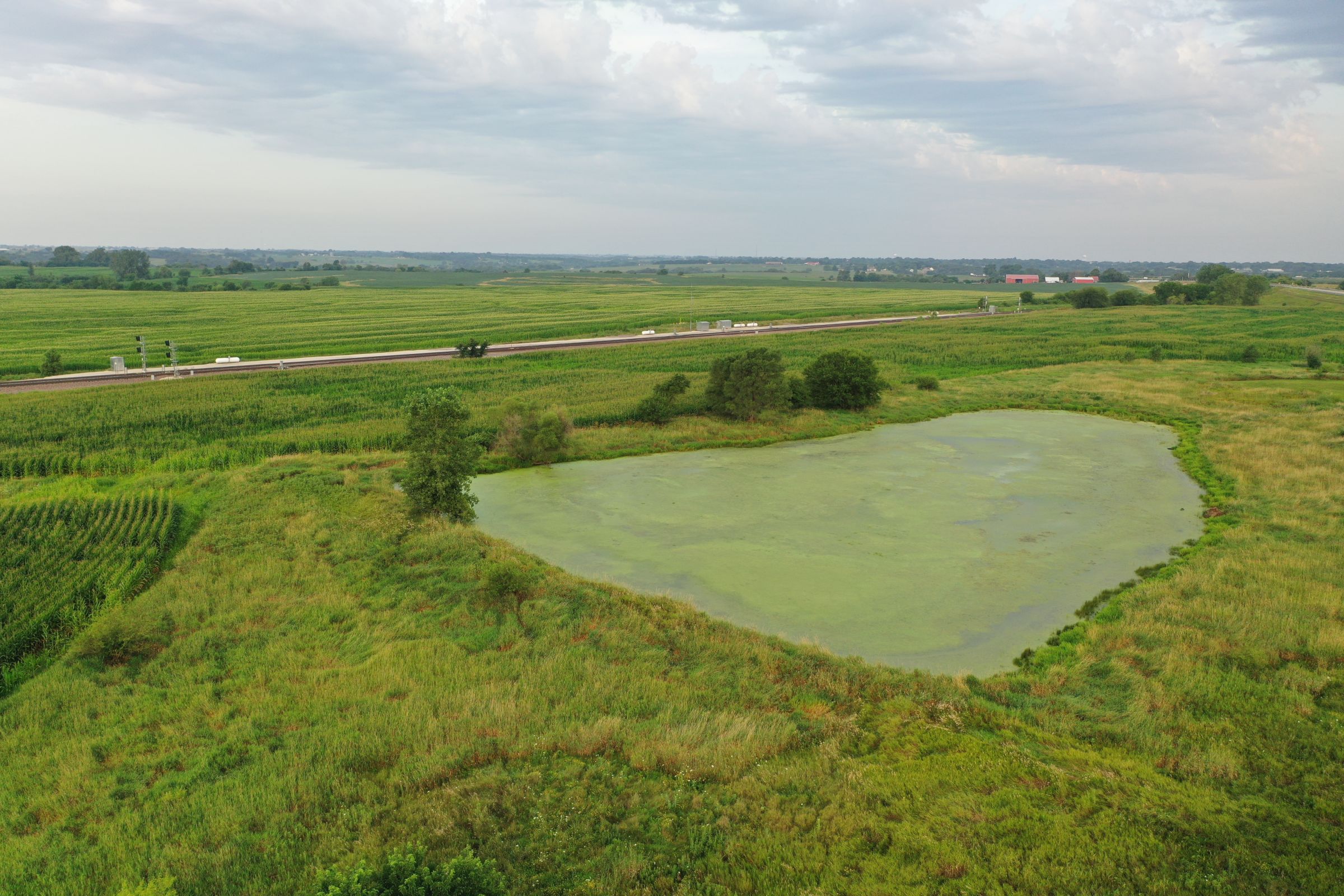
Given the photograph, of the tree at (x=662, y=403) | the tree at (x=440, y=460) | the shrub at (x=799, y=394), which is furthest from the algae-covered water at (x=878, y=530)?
the shrub at (x=799, y=394)

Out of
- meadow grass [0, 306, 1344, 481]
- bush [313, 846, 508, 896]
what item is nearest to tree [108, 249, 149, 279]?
meadow grass [0, 306, 1344, 481]

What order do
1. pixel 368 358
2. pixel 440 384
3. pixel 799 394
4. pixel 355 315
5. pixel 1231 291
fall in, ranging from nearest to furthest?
1. pixel 799 394
2. pixel 440 384
3. pixel 368 358
4. pixel 355 315
5. pixel 1231 291

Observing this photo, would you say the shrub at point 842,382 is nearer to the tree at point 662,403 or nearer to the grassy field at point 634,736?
the tree at point 662,403

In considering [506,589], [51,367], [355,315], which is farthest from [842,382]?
[355,315]

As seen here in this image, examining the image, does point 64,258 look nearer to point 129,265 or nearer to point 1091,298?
point 129,265

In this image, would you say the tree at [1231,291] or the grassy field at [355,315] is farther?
the tree at [1231,291]

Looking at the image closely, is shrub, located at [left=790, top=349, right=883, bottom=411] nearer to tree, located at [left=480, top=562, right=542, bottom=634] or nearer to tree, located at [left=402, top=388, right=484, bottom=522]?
tree, located at [left=402, top=388, right=484, bottom=522]

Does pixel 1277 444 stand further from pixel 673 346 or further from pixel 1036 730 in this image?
pixel 673 346
